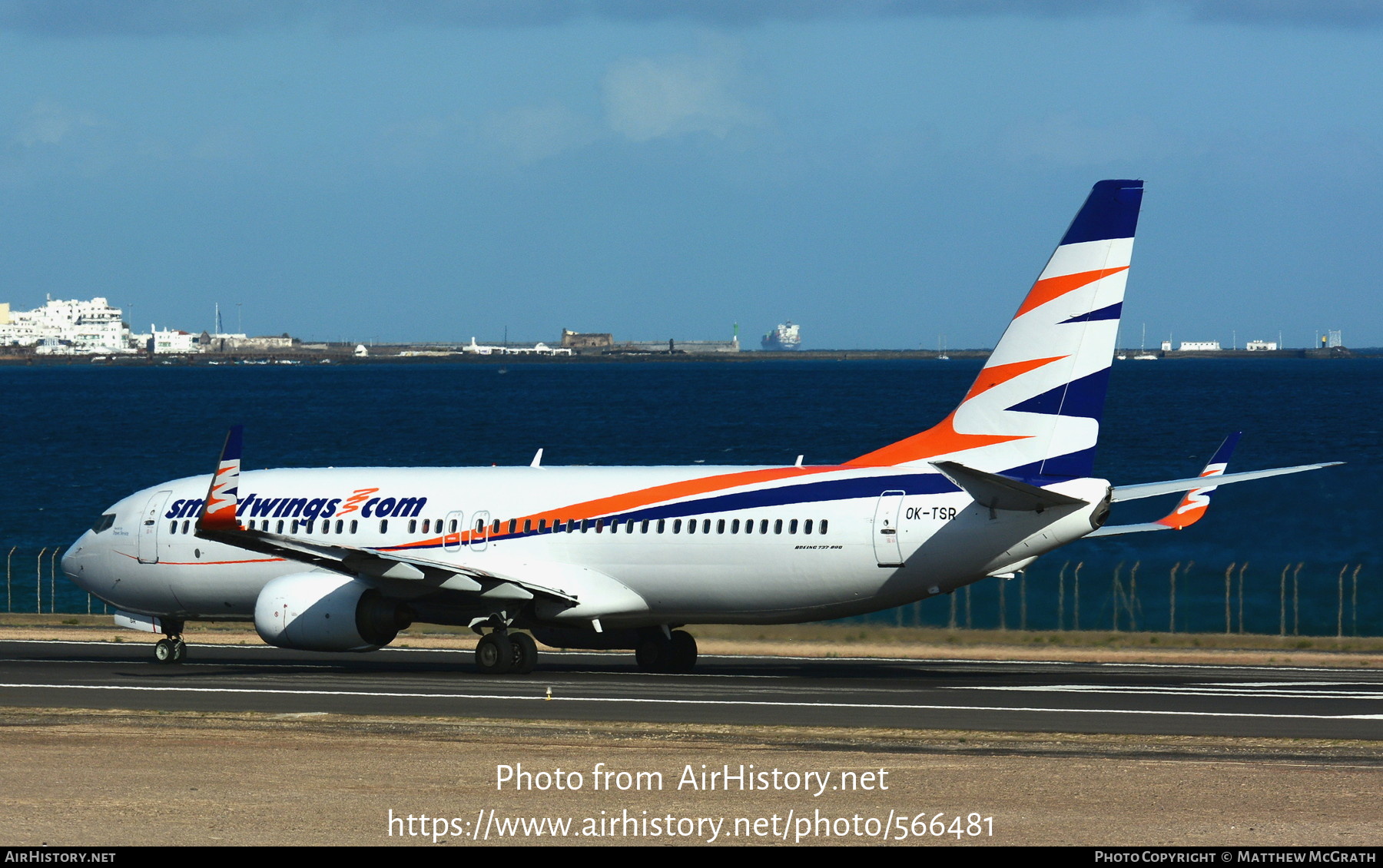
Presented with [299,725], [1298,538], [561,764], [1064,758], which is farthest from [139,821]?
[1298,538]

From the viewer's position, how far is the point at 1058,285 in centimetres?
2995

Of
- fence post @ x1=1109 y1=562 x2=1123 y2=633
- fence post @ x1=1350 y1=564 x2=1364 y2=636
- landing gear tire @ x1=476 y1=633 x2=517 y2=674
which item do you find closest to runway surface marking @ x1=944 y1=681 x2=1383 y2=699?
landing gear tire @ x1=476 y1=633 x2=517 y2=674

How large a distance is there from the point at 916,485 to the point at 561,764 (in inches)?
454

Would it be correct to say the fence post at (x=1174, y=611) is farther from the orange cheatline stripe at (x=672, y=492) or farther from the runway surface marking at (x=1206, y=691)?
the orange cheatline stripe at (x=672, y=492)

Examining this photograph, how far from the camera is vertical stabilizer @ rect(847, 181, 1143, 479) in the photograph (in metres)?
29.6

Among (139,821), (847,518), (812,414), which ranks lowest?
(139,821)

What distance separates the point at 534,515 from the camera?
111 ft

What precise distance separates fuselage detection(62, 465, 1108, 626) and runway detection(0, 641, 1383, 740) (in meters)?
1.53

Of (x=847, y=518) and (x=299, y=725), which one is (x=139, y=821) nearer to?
(x=299, y=725)

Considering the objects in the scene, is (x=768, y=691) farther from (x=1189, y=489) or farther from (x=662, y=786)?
(x=662, y=786)

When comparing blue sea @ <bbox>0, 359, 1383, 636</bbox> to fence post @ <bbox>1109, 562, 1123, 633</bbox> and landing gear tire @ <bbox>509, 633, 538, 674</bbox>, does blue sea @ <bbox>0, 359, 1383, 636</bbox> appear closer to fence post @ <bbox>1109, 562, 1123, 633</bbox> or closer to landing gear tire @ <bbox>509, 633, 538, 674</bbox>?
fence post @ <bbox>1109, 562, 1123, 633</bbox>

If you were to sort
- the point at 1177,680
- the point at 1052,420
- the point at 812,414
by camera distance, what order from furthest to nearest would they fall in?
the point at 812,414
the point at 1177,680
the point at 1052,420

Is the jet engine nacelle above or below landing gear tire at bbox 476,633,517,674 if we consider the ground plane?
above
